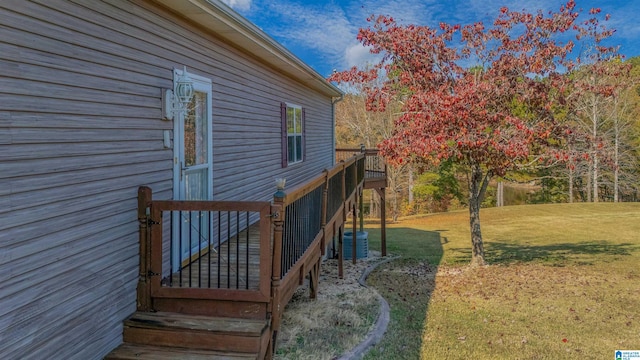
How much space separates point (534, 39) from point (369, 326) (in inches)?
257

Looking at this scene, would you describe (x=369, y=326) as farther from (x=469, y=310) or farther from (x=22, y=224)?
(x=22, y=224)

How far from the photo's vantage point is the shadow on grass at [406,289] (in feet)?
15.4

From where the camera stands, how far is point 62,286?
9.09ft

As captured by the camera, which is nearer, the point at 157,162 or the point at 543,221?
the point at 157,162

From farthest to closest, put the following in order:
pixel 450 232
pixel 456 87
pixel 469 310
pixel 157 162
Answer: pixel 450 232, pixel 456 87, pixel 469 310, pixel 157 162

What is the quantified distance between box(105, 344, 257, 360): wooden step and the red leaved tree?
17.9 ft

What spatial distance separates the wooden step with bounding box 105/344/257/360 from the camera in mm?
3061

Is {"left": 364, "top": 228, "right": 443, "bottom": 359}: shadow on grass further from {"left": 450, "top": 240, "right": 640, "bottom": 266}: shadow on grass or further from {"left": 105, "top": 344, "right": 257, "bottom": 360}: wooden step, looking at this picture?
{"left": 105, "top": 344, "right": 257, "bottom": 360}: wooden step

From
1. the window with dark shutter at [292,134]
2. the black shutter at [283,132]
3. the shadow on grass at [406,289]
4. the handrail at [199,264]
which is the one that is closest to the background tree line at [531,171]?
the shadow on grass at [406,289]

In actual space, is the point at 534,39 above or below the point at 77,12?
above

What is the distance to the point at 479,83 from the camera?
296 inches

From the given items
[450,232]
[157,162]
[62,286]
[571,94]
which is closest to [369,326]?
[157,162]

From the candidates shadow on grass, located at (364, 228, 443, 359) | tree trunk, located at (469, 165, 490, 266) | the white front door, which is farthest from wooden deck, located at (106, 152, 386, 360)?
tree trunk, located at (469, 165, 490, 266)

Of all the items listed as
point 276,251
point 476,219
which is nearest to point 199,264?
point 276,251
